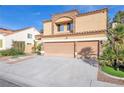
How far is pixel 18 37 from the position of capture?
26281 mm

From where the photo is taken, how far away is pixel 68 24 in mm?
19500

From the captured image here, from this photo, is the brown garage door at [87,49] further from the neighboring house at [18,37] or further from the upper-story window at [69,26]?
the neighboring house at [18,37]

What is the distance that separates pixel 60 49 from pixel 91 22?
577 centimetres

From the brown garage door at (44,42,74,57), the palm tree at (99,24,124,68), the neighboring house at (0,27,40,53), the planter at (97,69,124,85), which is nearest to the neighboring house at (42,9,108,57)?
the brown garage door at (44,42,74,57)

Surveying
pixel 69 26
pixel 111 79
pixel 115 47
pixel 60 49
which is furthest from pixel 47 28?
pixel 111 79

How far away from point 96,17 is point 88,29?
1792 millimetres

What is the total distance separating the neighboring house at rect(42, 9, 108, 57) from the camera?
15.3 m

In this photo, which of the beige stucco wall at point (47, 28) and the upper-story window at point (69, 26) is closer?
the upper-story window at point (69, 26)

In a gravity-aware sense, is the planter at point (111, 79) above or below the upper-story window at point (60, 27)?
below

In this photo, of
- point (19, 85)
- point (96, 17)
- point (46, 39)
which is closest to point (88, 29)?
point (96, 17)

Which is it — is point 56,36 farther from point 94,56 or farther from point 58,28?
point 94,56

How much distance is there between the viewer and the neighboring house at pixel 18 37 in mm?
24281

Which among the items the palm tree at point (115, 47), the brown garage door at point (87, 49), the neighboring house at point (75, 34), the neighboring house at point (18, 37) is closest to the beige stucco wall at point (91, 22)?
the neighboring house at point (75, 34)
